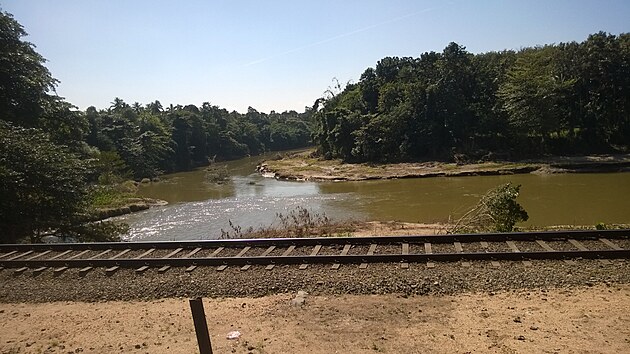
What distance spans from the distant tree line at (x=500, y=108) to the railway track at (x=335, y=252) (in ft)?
132

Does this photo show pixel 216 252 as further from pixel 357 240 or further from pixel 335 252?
pixel 357 240

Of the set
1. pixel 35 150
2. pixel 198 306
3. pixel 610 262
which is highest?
pixel 35 150

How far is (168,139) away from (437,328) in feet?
239

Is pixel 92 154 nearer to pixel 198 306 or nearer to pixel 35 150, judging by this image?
pixel 35 150

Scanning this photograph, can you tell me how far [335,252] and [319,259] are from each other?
790 millimetres

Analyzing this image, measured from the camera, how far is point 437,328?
20.8 feet

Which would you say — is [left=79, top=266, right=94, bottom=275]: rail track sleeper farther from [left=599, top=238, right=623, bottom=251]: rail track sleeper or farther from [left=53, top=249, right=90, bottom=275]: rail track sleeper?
[left=599, top=238, right=623, bottom=251]: rail track sleeper

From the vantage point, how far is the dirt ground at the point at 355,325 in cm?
590

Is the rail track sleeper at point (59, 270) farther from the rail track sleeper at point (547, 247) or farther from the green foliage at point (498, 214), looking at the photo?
the green foliage at point (498, 214)

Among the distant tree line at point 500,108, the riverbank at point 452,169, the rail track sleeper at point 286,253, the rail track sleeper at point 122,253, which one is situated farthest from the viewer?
the distant tree line at point 500,108

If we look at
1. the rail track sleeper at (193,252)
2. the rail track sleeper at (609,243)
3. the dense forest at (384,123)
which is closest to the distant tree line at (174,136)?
the dense forest at (384,123)

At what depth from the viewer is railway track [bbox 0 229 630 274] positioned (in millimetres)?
8953

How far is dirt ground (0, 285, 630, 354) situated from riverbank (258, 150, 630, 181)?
36184 mm

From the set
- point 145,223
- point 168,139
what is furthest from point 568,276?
point 168,139
